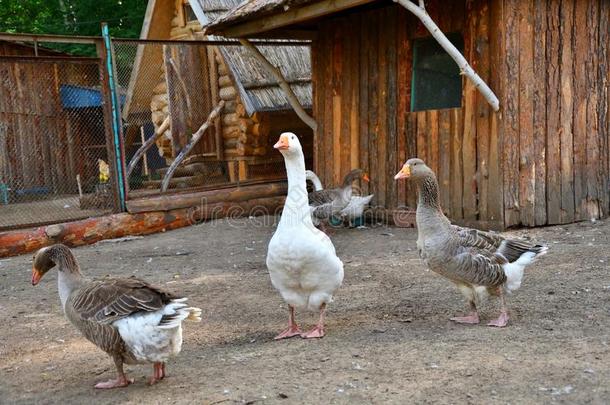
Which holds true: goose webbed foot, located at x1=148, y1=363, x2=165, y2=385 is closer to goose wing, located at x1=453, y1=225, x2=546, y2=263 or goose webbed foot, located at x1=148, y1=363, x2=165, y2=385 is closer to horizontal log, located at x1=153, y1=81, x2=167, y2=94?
goose wing, located at x1=453, y1=225, x2=546, y2=263

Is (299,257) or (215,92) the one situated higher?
(215,92)

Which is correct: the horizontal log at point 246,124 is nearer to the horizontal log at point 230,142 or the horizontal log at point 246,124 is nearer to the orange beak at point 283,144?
the horizontal log at point 230,142

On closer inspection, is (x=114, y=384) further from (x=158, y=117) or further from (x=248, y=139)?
(x=158, y=117)

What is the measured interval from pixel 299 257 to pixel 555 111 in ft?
18.0

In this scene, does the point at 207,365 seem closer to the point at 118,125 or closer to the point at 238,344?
the point at 238,344

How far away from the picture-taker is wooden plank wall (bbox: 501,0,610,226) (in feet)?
26.7

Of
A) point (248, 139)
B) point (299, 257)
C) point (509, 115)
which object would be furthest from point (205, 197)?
point (299, 257)

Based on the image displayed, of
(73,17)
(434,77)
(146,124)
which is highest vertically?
(73,17)

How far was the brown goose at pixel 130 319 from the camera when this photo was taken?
149 inches

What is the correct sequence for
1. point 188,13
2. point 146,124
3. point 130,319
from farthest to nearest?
point 146,124 < point 188,13 < point 130,319

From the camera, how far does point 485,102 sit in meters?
8.27

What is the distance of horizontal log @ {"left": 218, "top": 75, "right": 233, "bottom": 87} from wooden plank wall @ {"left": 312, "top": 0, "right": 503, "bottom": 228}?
3.48 meters

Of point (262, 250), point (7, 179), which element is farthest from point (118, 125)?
point (7, 179)

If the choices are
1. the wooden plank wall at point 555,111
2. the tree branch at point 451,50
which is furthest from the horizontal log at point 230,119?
the wooden plank wall at point 555,111
